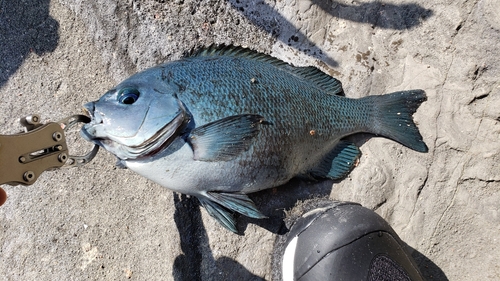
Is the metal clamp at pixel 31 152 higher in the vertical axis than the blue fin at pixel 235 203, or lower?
higher

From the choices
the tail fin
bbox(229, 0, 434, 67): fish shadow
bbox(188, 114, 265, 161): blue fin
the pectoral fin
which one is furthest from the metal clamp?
the tail fin

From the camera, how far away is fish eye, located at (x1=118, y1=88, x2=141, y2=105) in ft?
4.75

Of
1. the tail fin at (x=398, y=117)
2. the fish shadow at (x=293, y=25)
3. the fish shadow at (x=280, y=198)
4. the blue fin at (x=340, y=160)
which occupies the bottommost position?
the fish shadow at (x=280, y=198)

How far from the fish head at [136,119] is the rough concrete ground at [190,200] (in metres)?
0.51

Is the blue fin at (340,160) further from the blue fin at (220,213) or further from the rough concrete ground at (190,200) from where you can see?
the blue fin at (220,213)

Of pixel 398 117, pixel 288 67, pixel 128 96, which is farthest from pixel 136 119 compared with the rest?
pixel 398 117

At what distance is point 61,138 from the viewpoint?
135cm

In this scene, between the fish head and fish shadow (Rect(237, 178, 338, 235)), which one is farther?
fish shadow (Rect(237, 178, 338, 235))

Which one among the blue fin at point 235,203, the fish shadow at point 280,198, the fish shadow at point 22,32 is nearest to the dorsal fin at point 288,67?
the fish shadow at point 280,198

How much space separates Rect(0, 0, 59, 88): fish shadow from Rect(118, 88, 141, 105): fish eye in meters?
0.86

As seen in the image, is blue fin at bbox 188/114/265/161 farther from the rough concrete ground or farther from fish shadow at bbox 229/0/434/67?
fish shadow at bbox 229/0/434/67

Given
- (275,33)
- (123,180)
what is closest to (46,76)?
(123,180)

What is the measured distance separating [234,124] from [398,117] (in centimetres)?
87

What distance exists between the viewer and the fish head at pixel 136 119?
55.6 inches
